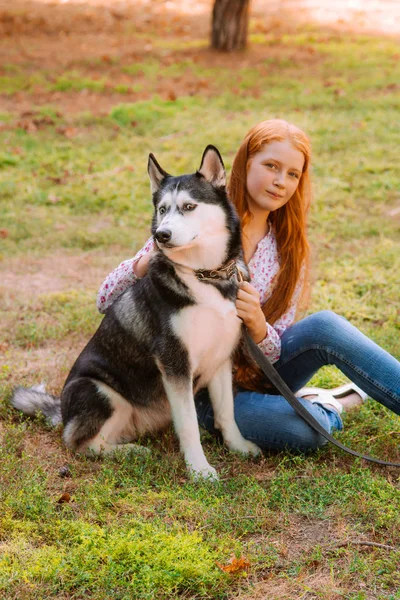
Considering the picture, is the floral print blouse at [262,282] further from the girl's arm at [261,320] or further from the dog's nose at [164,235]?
the dog's nose at [164,235]

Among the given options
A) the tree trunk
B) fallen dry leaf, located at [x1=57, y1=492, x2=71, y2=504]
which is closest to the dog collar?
fallen dry leaf, located at [x1=57, y1=492, x2=71, y2=504]

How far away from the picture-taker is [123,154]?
8.47 meters

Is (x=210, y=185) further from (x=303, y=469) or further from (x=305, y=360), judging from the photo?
(x=303, y=469)

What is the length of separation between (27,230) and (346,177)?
3.53m

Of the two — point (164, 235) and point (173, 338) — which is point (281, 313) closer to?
point (173, 338)

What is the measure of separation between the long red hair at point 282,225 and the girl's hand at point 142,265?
1.96ft

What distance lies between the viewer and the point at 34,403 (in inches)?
156

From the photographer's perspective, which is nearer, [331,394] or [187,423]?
[187,423]

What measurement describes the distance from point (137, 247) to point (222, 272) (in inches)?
134

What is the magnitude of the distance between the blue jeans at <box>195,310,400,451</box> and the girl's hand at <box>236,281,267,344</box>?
34 cm

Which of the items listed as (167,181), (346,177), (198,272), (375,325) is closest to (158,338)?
(198,272)

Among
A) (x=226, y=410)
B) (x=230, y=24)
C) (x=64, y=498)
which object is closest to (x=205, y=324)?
(x=226, y=410)

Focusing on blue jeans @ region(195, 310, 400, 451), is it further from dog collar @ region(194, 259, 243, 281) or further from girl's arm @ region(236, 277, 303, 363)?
dog collar @ region(194, 259, 243, 281)

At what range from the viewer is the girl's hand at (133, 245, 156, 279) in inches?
140
